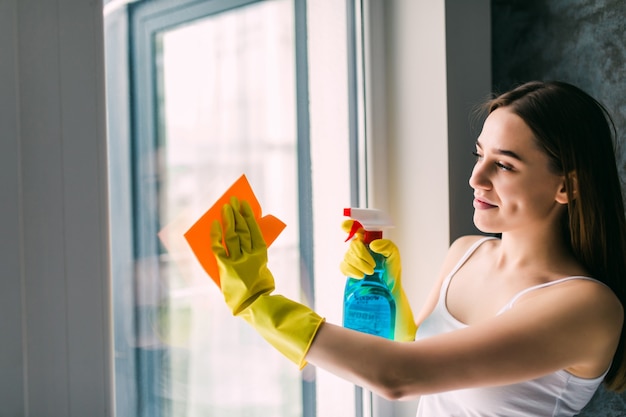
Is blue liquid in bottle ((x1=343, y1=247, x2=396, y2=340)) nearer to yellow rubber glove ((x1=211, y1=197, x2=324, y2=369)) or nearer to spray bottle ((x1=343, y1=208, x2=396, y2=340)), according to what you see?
spray bottle ((x1=343, y1=208, x2=396, y2=340))

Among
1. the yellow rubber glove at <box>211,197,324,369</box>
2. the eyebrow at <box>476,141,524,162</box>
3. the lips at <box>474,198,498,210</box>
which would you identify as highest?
the eyebrow at <box>476,141,524,162</box>

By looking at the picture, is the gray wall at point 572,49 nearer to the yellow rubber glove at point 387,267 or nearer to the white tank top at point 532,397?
the white tank top at point 532,397

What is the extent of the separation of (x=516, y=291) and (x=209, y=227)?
0.60 metres

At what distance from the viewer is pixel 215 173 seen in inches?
45.3

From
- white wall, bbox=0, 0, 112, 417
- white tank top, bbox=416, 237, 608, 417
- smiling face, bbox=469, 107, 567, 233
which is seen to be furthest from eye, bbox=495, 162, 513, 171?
white wall, bbox=0, 0, 112, 417

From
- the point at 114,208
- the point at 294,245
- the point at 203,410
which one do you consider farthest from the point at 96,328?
the point at 294,245

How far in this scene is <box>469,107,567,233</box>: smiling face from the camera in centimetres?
104

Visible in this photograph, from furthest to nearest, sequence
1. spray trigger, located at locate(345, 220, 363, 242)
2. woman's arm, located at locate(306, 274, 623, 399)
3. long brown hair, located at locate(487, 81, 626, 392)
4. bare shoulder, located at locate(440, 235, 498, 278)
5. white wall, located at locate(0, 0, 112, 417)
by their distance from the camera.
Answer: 1. bare shoulder, located at locate(440, 235, 498, 278)
2. spray trigger, located at locate(345, 220, 363, 242)
3. long brown hair, located at locate(487, 81, 626, 392)
4. woman's arm, located at locate(306, 274, 623, 399)
5. white wall, located at locate(0, 0, 112, 417)

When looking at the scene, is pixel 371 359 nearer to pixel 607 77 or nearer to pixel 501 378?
pixel 501 378

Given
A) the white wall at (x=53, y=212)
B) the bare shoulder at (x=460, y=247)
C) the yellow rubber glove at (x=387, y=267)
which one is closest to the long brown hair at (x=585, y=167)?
the bare shoulder at (x=460, y=247)

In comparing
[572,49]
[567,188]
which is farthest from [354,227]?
[572,49]

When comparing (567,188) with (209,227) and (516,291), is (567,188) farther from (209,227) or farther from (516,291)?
(209,227)

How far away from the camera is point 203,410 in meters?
1.15

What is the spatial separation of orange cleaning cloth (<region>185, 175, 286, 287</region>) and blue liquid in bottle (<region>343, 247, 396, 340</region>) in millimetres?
239
